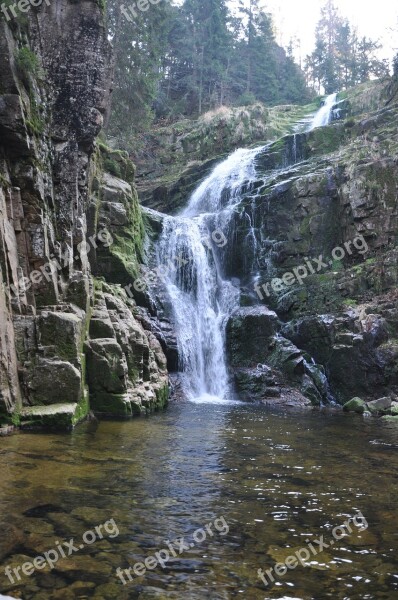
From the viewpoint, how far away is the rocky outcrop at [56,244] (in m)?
10.8

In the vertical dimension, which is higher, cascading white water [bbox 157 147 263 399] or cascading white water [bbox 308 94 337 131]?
cascading white water [bbox 308 94 337 131]

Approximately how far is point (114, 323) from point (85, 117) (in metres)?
6.14

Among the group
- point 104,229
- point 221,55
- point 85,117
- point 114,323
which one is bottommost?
point 114,323

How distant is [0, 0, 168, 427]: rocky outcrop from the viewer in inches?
425

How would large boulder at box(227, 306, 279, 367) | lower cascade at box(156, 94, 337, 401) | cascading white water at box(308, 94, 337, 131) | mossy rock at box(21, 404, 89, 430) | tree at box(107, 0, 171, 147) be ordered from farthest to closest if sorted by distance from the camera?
cascading white water at box(308, 94, 337, 131) → tree at box(107, 0, 171, 147) → large boulder at box(227, 306, 279, 367) → lower cascade at box(156, 94, 337, 401) → mossy rock at box(21, 404, 89, 430)

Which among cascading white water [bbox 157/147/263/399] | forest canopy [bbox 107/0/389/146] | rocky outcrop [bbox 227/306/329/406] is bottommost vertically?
rocky outcrop [bbox 227/306/329/406]

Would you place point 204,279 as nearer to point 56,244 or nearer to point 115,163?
point 115,163

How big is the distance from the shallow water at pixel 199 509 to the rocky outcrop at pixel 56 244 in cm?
153

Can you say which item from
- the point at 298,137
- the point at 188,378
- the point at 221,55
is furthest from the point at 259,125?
the point at 188,378

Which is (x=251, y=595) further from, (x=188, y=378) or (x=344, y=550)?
(x=188, y=378)

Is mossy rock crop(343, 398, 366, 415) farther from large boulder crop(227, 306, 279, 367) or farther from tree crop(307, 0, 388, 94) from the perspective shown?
tree crop(307, 0, 388, 94)

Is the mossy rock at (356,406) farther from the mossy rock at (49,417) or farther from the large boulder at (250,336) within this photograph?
the mossy rock at (49,417)

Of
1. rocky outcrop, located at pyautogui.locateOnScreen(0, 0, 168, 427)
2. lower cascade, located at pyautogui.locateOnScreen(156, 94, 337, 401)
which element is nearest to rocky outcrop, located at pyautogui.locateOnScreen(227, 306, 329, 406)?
lower cascade, located at pyautogui.locateOnScreen(156, 94, 337, 401)

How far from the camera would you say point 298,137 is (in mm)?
30844
